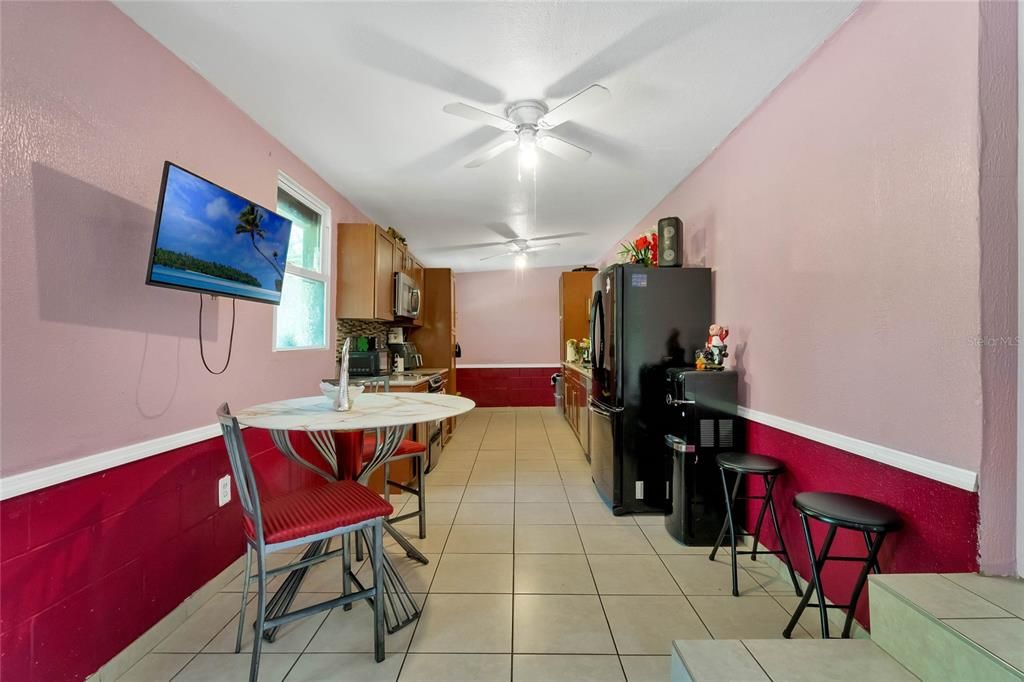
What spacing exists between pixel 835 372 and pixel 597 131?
191 cm

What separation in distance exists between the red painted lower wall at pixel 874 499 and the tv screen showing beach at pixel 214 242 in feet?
9.48

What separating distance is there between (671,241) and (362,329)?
313 centimetres

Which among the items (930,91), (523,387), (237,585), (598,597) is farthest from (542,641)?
(523,387)

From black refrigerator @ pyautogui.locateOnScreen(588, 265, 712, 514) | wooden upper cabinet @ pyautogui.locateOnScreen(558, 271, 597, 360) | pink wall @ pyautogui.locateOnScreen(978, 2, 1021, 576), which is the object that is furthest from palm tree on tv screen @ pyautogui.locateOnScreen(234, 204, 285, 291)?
wooden upper cabinet @ pyautogui.locateOnScreen(558, 271, 597, 360)

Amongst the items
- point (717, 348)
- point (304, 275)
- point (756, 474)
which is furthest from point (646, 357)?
point (304, 275)

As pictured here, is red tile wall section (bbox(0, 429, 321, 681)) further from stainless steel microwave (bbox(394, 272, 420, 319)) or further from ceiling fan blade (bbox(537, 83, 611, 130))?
ceiling fan blade (bbox(537, 83, 611, 130))

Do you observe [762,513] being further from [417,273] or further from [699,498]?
[417,273]

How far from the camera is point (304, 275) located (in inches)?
124

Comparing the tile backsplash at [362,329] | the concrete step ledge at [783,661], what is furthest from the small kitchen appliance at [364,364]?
the concrete step ledge at [783,661]

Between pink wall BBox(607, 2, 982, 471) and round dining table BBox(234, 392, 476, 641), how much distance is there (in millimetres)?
1635

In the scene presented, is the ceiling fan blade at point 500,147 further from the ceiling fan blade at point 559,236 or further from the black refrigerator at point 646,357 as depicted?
the ceiling fan blade at point 559,236

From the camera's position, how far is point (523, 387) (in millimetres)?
7598

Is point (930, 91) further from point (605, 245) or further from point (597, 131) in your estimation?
point (605, 245)

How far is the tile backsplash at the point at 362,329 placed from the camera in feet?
12.8
